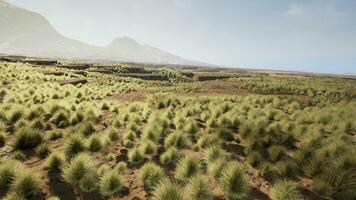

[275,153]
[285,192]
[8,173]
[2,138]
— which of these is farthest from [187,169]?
[2,138]

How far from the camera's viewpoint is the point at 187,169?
812cm

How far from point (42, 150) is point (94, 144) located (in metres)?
1.74

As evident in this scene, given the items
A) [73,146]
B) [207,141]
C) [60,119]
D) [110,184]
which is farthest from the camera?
[60,119]

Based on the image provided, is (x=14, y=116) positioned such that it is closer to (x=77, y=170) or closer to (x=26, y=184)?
(x=26, y=184)

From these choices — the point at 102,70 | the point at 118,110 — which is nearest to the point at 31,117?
the point at 118,110

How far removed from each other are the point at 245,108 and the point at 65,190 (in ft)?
44.0

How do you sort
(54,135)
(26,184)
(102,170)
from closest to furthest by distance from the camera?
(26,184)
(102,170)
(54,135)

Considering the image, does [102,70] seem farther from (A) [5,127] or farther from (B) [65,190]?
(B) [65,190]

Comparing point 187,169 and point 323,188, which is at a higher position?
point 323,188

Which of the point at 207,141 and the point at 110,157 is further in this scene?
the point at 207,141

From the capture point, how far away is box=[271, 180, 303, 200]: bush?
6.63m

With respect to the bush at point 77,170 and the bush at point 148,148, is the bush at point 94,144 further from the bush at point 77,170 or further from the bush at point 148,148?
the bush at point 77,170

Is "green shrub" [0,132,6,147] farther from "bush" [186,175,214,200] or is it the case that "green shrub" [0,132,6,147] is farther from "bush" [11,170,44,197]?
"bush" [186,175,214,200]

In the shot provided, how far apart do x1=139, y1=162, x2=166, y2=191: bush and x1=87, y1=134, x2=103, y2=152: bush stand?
265 cm
